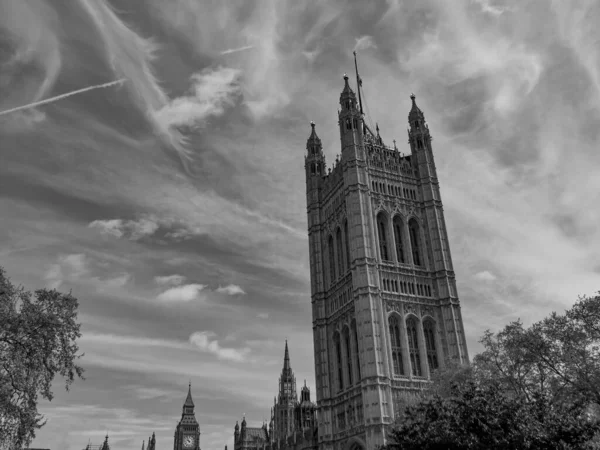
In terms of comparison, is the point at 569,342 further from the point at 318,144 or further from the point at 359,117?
the point at 318,144

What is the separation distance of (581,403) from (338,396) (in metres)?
44.0

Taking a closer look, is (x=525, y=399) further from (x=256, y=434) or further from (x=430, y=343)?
(x=256, y=434)

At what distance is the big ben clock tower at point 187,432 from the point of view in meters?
183

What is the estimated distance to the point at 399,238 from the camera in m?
76.5

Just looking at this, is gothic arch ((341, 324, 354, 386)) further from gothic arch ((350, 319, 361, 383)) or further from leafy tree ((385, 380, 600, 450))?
leafy tree ((385, 380, 600, 450))

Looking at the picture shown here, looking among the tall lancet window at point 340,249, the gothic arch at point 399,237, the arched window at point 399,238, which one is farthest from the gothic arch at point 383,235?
the tall lancet window at point 340,249

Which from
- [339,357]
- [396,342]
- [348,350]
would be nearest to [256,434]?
[339,357]

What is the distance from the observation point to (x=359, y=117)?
81625mm

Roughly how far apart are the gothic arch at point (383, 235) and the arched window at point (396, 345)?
29.0 feet

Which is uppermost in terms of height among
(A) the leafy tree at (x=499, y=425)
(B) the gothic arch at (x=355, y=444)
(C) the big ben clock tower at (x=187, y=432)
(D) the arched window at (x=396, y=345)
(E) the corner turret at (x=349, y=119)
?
(E) the corner turret at (x=349, y=119)

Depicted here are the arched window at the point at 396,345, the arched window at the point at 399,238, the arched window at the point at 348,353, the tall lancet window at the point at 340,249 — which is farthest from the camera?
the tall lancet window at the point at 340,249

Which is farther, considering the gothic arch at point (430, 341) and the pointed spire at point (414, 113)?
the pointed spire at point (414, 113)

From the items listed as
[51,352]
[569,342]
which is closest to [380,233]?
[569,342]

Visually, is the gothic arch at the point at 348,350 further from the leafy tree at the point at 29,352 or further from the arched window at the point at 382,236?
the leafy tree at the point at 29,352
